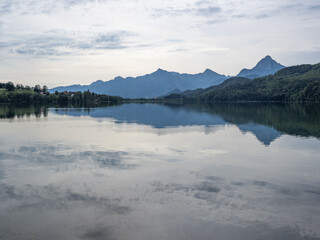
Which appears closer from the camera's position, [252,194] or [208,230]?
[208,230]

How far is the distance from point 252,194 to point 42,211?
1407cm

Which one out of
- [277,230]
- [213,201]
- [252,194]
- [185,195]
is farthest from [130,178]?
[277,230]

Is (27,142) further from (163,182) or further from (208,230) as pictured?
(208,230)

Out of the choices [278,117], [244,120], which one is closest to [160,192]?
[244,120]

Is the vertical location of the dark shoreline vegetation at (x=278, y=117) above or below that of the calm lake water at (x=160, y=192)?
above

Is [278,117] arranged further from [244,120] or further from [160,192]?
[160,192]

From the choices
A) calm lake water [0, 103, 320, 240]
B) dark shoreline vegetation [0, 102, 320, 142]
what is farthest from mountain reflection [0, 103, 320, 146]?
calm lake water [0, 103, 320, 240]

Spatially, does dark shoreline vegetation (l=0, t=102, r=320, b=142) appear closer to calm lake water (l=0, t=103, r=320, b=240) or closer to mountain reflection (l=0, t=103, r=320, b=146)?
mountain reflection (l=0, t=103, r=320, b=146)

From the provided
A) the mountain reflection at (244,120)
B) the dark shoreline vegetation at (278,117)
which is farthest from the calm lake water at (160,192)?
the dark shoreline vegetation at (278,117)

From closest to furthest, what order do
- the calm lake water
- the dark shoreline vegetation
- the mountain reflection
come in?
1. the calm lake water
2. the mountain reflection
3. the dark shoreline vegetation

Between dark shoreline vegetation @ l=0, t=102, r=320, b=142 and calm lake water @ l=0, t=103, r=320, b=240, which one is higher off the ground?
dark shoreline vegetation @ l=0, t=102, r=320, b=142

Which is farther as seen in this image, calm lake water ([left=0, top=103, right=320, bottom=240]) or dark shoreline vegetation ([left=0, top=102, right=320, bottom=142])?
dark shoreline vegetation ([left=0, top=102, right=320, bottom=142])

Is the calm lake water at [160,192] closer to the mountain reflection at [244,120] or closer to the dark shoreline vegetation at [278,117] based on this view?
the mountain reflection at [244,120]

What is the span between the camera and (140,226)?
14.9 metres
